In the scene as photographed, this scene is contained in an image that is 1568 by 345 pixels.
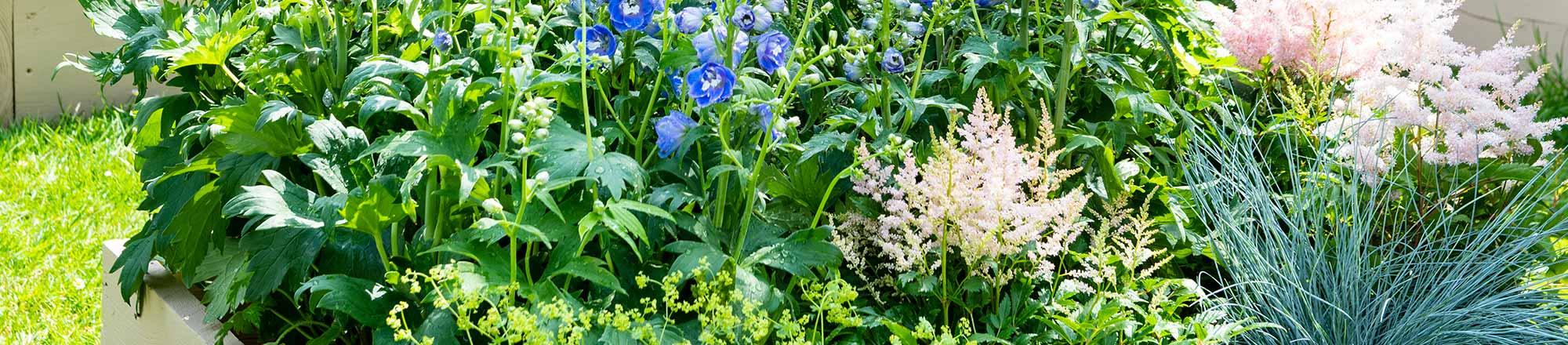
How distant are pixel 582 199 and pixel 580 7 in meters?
0.29

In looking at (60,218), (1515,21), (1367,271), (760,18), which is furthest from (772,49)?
(1515,21)

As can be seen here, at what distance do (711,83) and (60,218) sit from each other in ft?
8.68

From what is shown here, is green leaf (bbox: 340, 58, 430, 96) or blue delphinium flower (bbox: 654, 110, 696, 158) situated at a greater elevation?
green leaf (bbox: 340, 58, 430, 96)

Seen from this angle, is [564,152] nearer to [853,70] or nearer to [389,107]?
[389,107]

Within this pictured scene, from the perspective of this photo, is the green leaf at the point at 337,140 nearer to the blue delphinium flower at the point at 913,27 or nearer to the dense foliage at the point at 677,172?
the dense foliage at the point at 677,172

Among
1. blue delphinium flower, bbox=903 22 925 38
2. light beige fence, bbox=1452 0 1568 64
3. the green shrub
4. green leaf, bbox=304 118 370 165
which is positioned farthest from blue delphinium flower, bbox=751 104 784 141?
light beige fence, bbox=1452 0 1568 64

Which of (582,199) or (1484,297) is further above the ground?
(582,199)

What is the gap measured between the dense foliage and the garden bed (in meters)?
0.06

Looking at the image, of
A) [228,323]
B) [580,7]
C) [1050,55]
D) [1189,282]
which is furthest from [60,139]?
[1189,282]

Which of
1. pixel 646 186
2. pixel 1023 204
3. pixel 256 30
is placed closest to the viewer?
pixel 1023 204

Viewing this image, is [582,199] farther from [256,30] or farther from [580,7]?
[256,30]

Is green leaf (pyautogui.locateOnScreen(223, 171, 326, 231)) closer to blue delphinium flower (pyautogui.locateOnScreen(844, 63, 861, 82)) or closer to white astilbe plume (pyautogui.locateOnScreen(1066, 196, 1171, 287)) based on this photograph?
blue delphinium flower (pyautogui.locateOnScreen(844, 63, 861, 82))

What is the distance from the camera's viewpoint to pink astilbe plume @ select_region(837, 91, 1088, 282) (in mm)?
1727

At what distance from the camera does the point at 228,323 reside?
6.84ft
